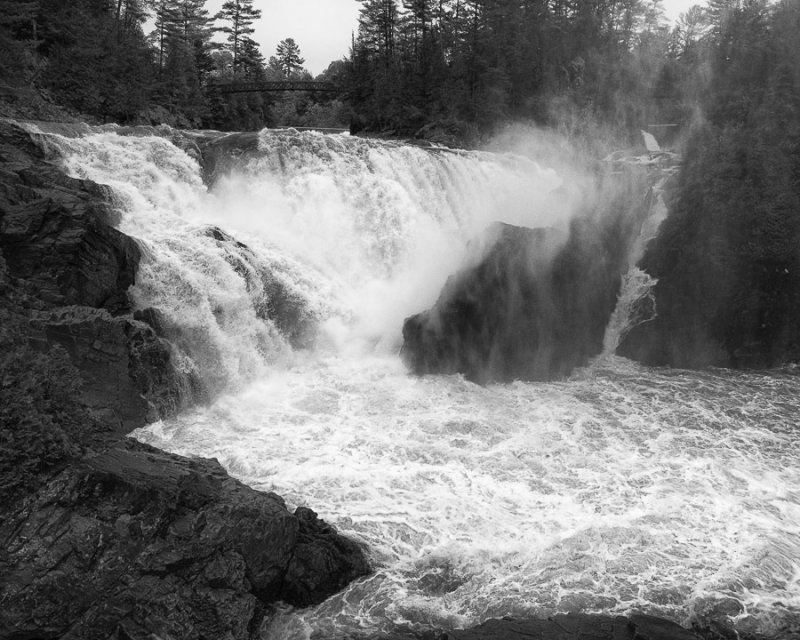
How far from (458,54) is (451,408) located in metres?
32.4

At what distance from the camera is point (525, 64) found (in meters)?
36.7

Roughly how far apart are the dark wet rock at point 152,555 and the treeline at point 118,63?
20188 mm

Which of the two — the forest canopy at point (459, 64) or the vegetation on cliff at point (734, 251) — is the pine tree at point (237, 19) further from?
the vegetation on cliff at point (734, 251)

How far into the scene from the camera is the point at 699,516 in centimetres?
885

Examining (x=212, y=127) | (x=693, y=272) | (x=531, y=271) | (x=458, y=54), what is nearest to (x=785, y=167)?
(x=693, y=272)

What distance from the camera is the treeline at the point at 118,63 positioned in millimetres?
23000

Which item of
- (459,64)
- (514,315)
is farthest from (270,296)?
(459,64)

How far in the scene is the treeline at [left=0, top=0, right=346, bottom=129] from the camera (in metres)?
23.0

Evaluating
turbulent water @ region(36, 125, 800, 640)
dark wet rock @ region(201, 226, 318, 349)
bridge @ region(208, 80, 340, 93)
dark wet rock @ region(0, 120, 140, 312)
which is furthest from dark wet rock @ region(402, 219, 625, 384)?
bridge @ region(208, 80, 340, 93)

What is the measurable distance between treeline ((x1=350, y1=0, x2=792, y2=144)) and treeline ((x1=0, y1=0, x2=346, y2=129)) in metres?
6.55

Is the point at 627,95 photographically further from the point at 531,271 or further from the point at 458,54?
the point at 531,271

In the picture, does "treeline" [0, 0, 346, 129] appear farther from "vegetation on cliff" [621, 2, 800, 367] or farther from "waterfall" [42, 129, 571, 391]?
"vegetation on cliff" [621, 2, 800, 367]

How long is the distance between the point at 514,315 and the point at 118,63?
24.3 m

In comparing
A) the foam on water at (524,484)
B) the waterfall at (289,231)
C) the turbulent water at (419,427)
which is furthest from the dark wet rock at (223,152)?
the foam on water at (524,484)
